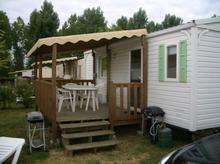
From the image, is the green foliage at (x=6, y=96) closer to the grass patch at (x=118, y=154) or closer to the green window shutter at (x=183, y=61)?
the grass patch at (x=118, y=154)

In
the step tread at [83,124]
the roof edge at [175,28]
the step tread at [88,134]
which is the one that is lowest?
the step tread at [88,134]

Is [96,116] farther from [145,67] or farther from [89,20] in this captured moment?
[89,20]

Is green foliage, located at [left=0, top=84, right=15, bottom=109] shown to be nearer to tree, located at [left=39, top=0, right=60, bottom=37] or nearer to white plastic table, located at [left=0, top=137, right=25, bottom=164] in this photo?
white plastic table, located at [left=0, top=137, right=25, bottom=164]

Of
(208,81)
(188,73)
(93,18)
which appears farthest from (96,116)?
(93,18)

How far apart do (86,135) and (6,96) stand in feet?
24.3

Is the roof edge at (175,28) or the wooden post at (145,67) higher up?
the roof edge at (175,28)

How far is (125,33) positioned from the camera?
7.60m

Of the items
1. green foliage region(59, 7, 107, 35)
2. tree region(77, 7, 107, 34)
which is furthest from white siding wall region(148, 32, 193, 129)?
tree region(77, 7, 107, 34)

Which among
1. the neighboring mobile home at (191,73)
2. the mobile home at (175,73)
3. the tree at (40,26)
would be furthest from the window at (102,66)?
the tree at (40,26)

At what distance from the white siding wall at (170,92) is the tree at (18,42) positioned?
1276 inches

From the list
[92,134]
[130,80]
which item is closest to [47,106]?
[92,134]

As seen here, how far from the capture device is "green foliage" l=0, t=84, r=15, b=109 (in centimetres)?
1285

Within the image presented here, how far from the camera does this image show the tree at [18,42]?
38125mm

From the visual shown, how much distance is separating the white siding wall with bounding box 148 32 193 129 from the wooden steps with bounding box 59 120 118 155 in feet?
4.83
